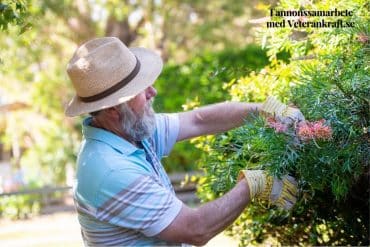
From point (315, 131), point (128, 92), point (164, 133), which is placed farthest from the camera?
point (164, 133)

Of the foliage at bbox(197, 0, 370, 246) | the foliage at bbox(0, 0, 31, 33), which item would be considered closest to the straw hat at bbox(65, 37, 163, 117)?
the foliage at bbox(197, 0, 370, 246)

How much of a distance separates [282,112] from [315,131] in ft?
1.22

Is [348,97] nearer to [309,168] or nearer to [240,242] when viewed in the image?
[309,168]

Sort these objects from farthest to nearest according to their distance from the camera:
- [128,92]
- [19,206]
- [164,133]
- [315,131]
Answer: [19,206] < [164,133] < [128,92] < [315,131]

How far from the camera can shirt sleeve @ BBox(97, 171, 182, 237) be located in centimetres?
233

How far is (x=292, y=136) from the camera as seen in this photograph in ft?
7.71

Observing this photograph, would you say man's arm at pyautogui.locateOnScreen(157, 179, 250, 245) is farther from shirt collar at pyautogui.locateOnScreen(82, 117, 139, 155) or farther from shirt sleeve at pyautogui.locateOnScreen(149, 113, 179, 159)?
shirt sleeve at pyautogui.locateOnScreen(149, 113, 179, 159)

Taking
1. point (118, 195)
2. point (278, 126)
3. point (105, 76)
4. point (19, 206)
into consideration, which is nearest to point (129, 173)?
point (118, 195)

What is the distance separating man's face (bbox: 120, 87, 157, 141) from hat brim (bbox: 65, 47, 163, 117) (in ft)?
0.13

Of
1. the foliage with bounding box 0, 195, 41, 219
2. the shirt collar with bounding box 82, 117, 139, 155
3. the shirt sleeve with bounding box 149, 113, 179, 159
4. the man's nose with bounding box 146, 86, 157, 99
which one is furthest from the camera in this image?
the foliage with bounding box 0, 195, 41, 219

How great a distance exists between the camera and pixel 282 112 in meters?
2.60

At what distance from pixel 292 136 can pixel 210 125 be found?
0.79 m

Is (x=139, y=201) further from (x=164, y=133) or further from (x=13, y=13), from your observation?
(x=13, y=13)

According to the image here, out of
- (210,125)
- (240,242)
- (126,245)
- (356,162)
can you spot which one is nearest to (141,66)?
(210,125)
